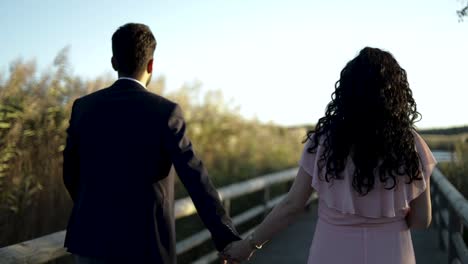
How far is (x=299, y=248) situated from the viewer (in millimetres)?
9547

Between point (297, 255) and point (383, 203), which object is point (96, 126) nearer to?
point (383, 203)

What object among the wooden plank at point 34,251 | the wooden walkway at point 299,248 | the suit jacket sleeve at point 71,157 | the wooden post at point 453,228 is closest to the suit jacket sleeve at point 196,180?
the suit jacket sleeve at point 71,157

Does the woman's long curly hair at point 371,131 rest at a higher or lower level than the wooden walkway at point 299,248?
higher

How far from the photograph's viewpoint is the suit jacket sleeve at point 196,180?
10.6ft

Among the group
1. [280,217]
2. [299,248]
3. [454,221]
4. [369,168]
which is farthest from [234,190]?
[369,168]

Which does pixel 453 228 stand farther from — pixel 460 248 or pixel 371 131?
pixel 371 131

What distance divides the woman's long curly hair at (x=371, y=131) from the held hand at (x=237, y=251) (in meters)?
0.84

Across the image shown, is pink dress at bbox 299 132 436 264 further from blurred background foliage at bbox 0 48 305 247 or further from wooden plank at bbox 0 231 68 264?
blurred background foliage at bbox 0 48 305 247

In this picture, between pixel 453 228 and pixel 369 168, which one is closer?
pixel 369 168

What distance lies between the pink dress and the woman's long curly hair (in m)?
0.05

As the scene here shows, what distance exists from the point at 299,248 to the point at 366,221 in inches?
256

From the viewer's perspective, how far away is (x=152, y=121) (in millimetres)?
3207

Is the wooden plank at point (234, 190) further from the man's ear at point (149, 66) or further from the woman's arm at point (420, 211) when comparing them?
the woman's arm at point (420, 211)

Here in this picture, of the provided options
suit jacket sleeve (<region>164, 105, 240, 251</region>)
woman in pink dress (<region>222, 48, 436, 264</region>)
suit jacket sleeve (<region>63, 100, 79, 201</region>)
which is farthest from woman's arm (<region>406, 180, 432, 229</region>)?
suit jacket sleeve (<region>63, 100, 79, 201</region>)
